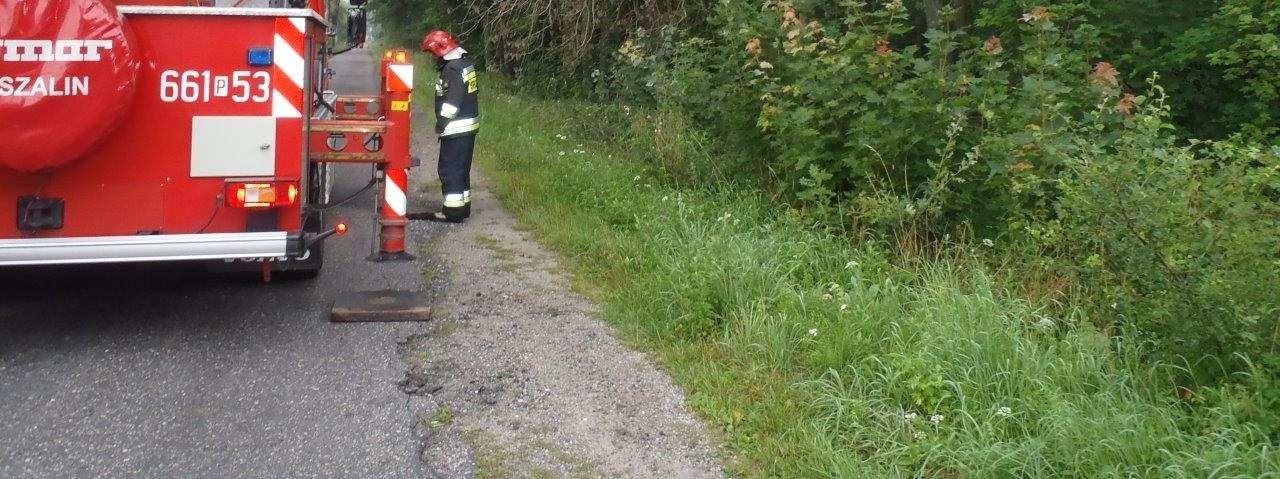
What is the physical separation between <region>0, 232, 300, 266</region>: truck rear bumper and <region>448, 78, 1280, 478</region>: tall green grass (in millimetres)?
1973

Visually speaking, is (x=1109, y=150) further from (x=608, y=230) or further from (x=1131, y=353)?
(x=608, y=230)

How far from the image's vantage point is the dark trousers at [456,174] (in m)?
9.80

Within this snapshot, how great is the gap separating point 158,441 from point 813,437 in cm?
267

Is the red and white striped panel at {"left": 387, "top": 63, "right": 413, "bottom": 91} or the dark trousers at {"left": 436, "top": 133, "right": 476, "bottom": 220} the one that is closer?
the red and white striped panel at {"left": 387, "top": 63, "right": 413, "bottom": 91}

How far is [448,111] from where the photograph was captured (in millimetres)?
9891

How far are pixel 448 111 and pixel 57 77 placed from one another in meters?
4.75

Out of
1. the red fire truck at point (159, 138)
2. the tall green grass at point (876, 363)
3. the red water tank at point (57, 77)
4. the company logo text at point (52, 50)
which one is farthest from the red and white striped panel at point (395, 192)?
the company logo text at point (52, 50)

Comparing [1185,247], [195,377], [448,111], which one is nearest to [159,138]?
[195,377]

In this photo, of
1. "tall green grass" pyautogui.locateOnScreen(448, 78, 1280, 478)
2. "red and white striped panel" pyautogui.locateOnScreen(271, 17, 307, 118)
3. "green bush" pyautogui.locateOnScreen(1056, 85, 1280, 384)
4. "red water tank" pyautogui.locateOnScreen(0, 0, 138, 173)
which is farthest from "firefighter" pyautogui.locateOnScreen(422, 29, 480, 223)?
"green bush" pyautogui.locateOnScreen(1056, 85, 1280, 384)

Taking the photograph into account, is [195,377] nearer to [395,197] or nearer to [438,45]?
[395,197]

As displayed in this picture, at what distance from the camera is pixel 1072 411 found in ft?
13.7

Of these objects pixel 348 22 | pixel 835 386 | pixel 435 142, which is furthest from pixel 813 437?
pixel 435 142

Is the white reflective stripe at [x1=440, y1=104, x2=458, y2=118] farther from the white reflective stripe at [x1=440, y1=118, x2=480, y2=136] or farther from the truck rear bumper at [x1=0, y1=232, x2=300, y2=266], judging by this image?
the truck rear bumper at [x1=0, y1=232, x2=300, y2=266]

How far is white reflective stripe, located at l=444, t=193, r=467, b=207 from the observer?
976 centimetres
